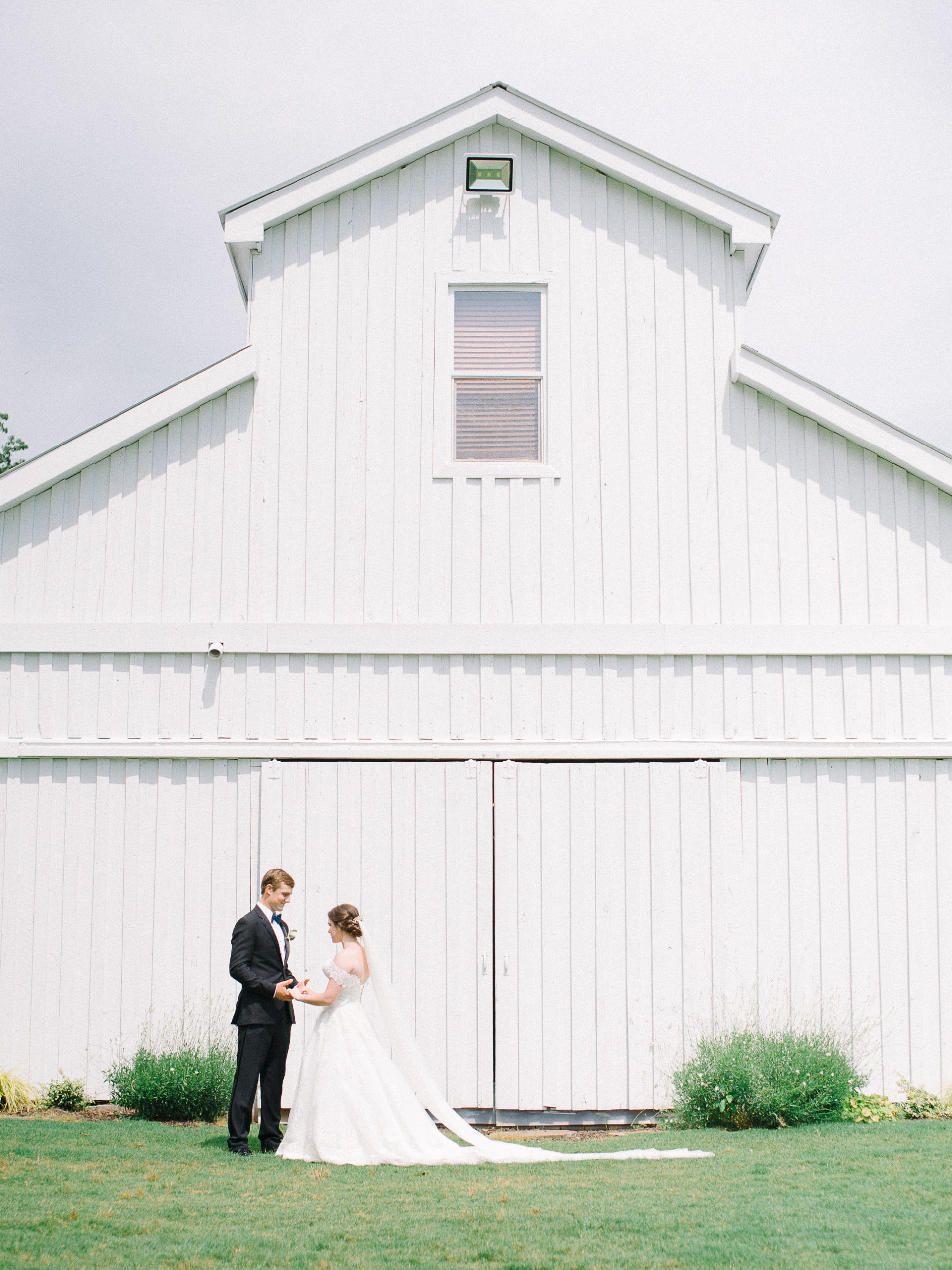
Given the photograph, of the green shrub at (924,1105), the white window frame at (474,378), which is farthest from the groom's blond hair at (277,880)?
the green shrub at (924,1105)

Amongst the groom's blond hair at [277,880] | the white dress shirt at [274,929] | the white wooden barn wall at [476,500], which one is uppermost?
the white wooden barn wall at [476,500]

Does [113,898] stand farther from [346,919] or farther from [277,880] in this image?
[346,919]

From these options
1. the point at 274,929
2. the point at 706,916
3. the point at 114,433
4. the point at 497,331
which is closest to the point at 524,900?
the point at 706,916

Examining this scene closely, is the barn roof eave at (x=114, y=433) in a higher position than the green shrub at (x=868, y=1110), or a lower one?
higher

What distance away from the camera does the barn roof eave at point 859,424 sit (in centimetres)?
938

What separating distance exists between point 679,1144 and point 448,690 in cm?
387

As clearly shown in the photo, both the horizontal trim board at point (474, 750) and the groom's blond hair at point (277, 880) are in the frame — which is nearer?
the groom's blond hair at point (277, 880)

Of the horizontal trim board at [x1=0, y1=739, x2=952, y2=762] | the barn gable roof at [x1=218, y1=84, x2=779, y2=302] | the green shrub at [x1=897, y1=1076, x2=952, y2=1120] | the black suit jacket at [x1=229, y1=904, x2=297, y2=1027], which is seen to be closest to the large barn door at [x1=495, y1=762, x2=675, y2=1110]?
the horizontal trim board at [x1=0, y1=739, x2=952, y2=762]

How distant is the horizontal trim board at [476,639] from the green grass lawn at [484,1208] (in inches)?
149

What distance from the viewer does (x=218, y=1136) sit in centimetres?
798

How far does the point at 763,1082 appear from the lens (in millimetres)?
8070

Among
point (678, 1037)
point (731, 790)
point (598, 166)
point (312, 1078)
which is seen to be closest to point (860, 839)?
point (731, 790)

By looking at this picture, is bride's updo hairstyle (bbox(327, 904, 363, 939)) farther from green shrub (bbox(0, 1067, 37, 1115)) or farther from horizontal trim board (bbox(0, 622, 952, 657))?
green shrub (bbox(0, 1067, 37, 1115))

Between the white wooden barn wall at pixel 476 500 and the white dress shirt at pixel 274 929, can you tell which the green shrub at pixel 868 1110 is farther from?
the white dress shirt at pixel 274 929
